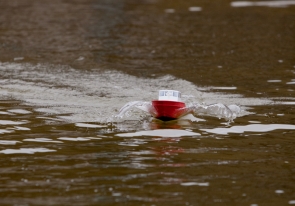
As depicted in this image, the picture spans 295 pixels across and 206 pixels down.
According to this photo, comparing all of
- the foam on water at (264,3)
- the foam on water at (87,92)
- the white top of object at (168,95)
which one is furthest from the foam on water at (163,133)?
the foam on water at (264,3)

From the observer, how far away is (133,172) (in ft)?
31.3

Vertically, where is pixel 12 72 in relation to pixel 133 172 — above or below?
above

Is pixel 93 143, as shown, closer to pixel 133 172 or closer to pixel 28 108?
pixel 133 172

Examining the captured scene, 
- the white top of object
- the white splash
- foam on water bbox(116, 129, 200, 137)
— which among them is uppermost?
the white top of object

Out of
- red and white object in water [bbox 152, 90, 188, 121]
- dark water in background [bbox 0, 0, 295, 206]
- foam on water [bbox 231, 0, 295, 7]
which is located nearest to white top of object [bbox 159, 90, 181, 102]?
red and white object in water [bbox 152, 90, 188, 121]

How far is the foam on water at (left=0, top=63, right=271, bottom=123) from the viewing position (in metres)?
13.6

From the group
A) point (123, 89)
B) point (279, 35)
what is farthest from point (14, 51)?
point (279, 35)

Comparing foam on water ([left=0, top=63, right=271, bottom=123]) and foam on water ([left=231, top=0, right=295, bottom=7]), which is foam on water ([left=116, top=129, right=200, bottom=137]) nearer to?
foam on water ([left=0, top=63, right=271, bottom=123])

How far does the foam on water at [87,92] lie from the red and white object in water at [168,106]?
379 millimetres

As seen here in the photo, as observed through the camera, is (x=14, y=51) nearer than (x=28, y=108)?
No

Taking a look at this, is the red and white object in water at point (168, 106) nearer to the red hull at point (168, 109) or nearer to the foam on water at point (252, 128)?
the red hull at point (168, 109)

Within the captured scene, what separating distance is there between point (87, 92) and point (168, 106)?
3436 mm

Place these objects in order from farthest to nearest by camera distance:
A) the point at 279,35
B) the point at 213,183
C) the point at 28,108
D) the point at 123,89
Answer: the point at 279,35
the point at 123,89
the point at 28,108
the point at 213,183

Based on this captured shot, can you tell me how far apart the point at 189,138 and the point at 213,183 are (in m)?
2.67
